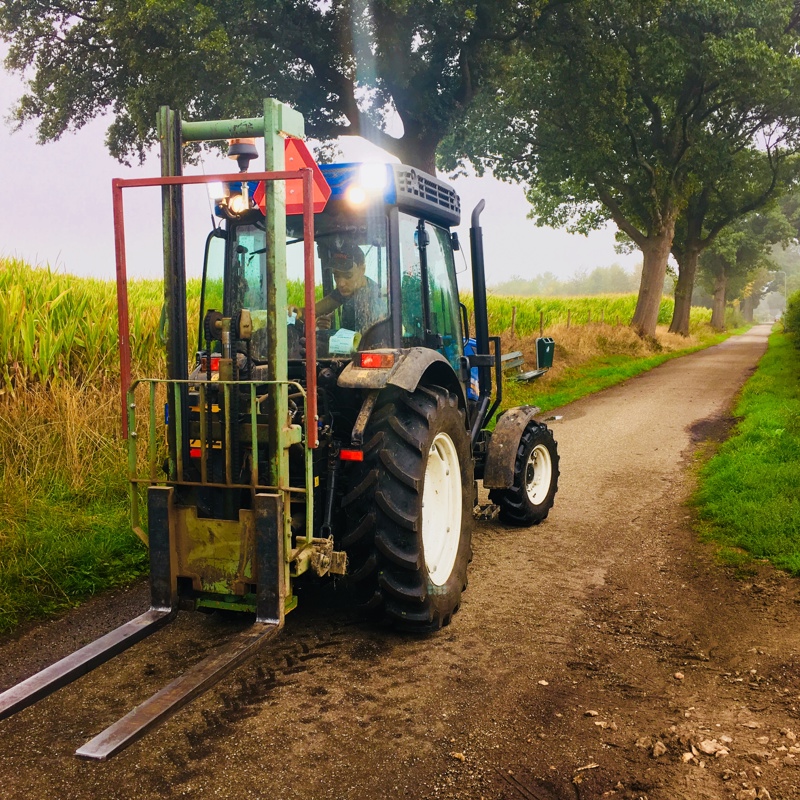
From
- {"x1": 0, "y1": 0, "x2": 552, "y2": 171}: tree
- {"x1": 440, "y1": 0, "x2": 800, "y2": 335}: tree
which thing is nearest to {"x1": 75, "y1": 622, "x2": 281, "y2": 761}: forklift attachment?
{"x1": 0, "y1": 0, "x2": 552, "y2": 171}: tree

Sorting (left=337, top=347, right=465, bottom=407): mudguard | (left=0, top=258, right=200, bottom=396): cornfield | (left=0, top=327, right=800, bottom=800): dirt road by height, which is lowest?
(left=0, top=327, right=800, bottom=800): dirt road

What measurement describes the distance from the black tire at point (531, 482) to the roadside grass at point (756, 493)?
1254 mm

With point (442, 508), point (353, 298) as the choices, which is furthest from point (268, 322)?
point (442, 508)

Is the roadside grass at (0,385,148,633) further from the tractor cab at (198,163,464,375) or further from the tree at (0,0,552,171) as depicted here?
the tree at (0,0,552,171)

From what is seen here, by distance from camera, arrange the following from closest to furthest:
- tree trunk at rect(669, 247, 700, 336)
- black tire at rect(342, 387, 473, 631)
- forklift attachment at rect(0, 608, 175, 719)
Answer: forklift attachment at rect(0, 608, 175, 719), black tire at rect(342, 387, 473, 631), tree trunk at rect(669, 247, 700, 336)

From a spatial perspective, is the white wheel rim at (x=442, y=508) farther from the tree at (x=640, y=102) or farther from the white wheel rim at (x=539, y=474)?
the tree at (x=640, y=102)

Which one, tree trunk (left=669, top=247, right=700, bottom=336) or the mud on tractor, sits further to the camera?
tree trunk (left=669, top=247, right=700, bottom=336)

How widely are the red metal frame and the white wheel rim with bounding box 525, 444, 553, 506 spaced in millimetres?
3230

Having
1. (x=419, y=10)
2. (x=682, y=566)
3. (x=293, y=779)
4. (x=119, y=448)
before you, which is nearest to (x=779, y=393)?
(x=682, y=566)

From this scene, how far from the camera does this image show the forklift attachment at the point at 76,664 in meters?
2.57

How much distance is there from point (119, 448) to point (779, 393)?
Answer: 37.1 feet

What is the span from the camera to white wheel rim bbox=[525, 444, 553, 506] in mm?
6129

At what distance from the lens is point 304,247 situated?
3240mm

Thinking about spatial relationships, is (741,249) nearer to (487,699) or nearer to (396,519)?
(396,519)
